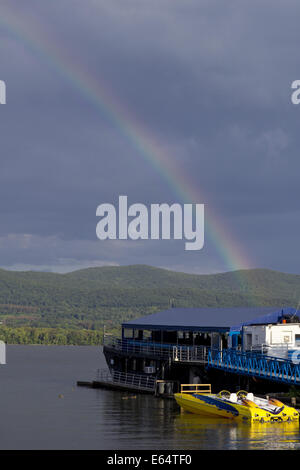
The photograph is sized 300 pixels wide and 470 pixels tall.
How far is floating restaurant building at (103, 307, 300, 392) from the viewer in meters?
68.1

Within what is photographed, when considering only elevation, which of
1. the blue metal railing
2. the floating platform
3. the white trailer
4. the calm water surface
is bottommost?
the calm water surface

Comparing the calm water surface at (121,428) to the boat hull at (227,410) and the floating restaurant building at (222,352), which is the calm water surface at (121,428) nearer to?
the boat hull at (227,410)

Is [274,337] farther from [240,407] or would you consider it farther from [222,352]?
[240,407]

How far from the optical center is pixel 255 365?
6894 cm

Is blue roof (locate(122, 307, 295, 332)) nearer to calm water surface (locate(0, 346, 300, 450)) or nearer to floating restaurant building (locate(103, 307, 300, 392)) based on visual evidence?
floating restaurant building (locate(103, 307, 300, 392))

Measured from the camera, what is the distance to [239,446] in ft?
160

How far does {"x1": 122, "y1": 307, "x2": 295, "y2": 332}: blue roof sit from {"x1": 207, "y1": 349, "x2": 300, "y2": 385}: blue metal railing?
136 inches

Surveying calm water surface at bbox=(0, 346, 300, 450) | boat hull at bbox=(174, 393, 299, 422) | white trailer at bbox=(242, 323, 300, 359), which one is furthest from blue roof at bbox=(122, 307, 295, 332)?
boat hull at bbox=(174, 393, 299, 422)

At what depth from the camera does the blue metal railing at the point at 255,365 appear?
63.5 metres

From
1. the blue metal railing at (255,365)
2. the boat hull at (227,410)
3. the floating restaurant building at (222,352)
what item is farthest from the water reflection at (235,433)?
the floating restaurant building at (222,352)

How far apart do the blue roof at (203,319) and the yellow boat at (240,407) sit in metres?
14.0

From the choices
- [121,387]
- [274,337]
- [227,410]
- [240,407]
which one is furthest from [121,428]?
[121,387]

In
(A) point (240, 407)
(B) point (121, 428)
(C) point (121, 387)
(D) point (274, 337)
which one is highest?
(D) point (274, 337)

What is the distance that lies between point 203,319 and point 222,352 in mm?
9664
